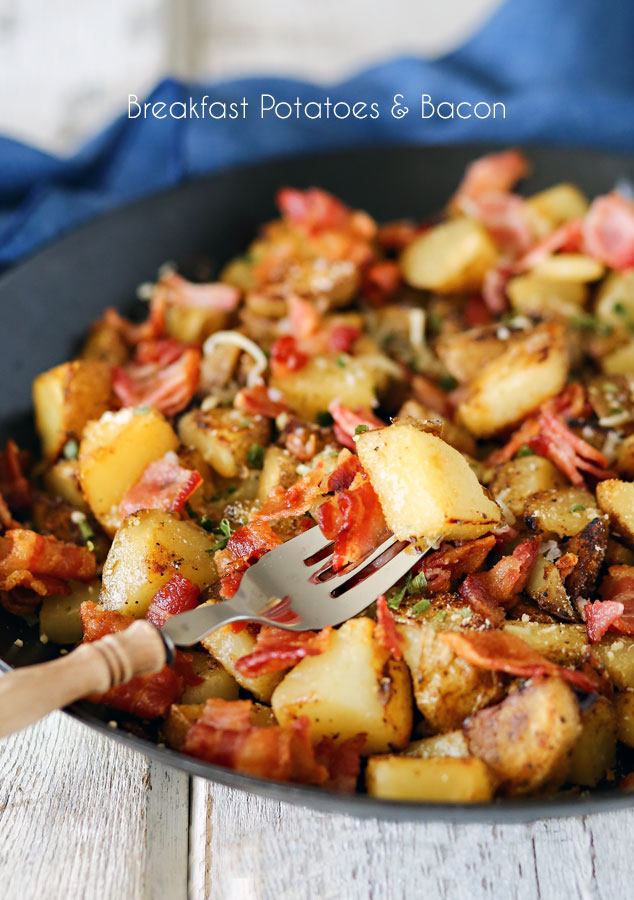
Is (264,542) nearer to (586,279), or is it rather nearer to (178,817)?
(178,817)

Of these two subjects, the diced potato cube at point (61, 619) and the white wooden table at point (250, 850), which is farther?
the diced potato cube at point (61, 619)

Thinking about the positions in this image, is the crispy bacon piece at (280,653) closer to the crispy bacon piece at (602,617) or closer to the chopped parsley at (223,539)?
the chopped parsley at (223,539)

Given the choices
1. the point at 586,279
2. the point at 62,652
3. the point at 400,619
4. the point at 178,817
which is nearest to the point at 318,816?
the point at 178,817

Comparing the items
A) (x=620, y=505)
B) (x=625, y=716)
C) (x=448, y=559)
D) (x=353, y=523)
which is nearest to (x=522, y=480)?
(x=620, y=505)

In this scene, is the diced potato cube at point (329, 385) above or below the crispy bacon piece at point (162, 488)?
below

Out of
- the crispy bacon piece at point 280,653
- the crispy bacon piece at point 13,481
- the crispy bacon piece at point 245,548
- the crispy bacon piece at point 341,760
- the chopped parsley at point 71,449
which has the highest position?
the crispy bacon piece at point 13,481

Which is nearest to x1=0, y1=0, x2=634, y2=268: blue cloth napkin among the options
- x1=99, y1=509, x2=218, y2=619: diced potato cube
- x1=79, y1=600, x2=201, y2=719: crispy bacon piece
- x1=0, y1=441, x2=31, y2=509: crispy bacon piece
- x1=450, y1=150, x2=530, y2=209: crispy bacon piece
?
x1=450, y1=150, x2=530, y2=209: crispy bacon piece

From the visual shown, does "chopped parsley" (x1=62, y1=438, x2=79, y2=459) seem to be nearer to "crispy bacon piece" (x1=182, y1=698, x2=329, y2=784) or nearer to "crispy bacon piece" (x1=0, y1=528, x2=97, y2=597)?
"crispy bacon piece" (x1=0, y1=528, x2=97, y2=597)

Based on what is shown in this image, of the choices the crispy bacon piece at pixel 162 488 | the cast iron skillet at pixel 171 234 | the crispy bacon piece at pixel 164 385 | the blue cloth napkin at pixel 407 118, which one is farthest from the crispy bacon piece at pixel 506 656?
the blue cloth napkin at pixel 407 118
